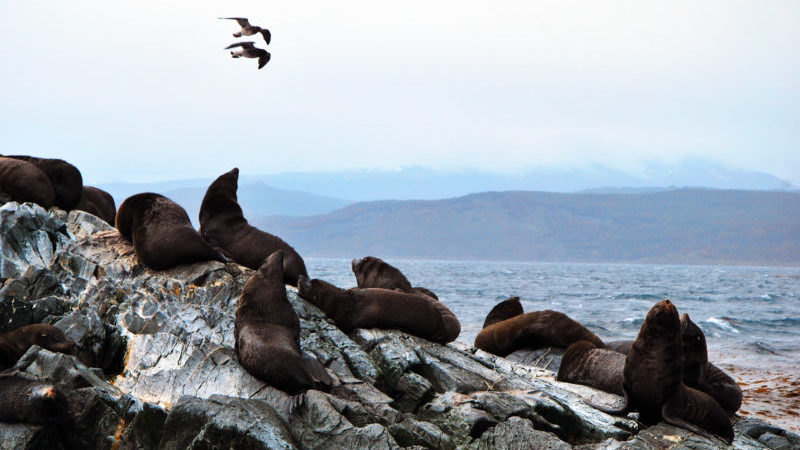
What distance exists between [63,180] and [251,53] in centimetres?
449

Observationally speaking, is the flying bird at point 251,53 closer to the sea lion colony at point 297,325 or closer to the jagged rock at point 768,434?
the sea lion colony at point 297,325

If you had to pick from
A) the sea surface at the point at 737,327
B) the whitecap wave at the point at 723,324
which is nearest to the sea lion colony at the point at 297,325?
the sea surface at the point at 737,327

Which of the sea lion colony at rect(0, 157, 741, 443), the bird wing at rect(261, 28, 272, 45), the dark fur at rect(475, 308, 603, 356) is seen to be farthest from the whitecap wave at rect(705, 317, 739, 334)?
the bird wing at rect(261, 28, 272, 45)

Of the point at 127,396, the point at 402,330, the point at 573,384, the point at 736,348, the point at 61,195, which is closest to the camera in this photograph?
the point at 127,396

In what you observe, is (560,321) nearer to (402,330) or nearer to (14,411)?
(402,330)

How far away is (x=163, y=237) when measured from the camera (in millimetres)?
10516

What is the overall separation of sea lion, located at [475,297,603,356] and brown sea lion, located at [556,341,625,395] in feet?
4.63

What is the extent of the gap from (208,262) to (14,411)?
137 inches

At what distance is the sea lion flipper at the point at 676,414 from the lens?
8.85m

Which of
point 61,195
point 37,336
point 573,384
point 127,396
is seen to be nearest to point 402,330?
point 573,384

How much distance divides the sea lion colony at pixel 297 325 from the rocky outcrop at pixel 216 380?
0.24 metres

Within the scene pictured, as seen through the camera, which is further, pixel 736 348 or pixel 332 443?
pixel 736 348

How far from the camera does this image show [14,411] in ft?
24.8

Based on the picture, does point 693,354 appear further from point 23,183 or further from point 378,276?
point 23,183
